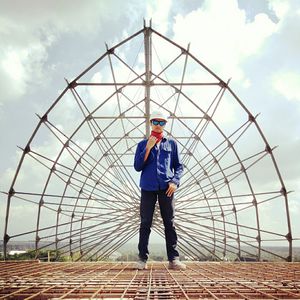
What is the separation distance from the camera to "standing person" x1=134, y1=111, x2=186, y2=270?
19.7 feet

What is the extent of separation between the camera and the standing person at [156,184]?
6.01 meters

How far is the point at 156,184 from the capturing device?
606 centimetres

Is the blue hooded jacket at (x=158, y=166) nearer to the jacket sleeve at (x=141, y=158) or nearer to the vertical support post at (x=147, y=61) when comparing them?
the jacket sleeve at (x=141, y=158)

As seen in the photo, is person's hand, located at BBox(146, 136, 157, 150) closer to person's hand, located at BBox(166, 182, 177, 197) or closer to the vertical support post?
person's hand, located at BBox(166, 182, 177, 197)

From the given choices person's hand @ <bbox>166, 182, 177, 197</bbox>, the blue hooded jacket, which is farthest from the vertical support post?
person's hand @ <bbox>166, 182, 177, 197</bbox>

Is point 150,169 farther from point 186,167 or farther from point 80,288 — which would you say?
point 186,167

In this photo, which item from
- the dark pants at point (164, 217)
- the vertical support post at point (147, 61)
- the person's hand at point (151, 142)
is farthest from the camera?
the vertical support post at point (147, 61)

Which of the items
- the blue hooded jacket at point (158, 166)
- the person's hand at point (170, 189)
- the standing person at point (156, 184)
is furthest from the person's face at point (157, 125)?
the person's hand at point (170, 189)

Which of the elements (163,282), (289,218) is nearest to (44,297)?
(163,282)

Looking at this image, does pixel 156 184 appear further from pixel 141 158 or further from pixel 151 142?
pixel 151 142

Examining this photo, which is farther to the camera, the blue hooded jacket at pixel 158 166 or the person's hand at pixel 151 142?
the blue hooded jacket at pixel 158 166

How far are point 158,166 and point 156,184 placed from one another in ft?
1.01

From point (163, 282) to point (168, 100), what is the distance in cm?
905

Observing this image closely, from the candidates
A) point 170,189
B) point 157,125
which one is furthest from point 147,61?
point 170,189
